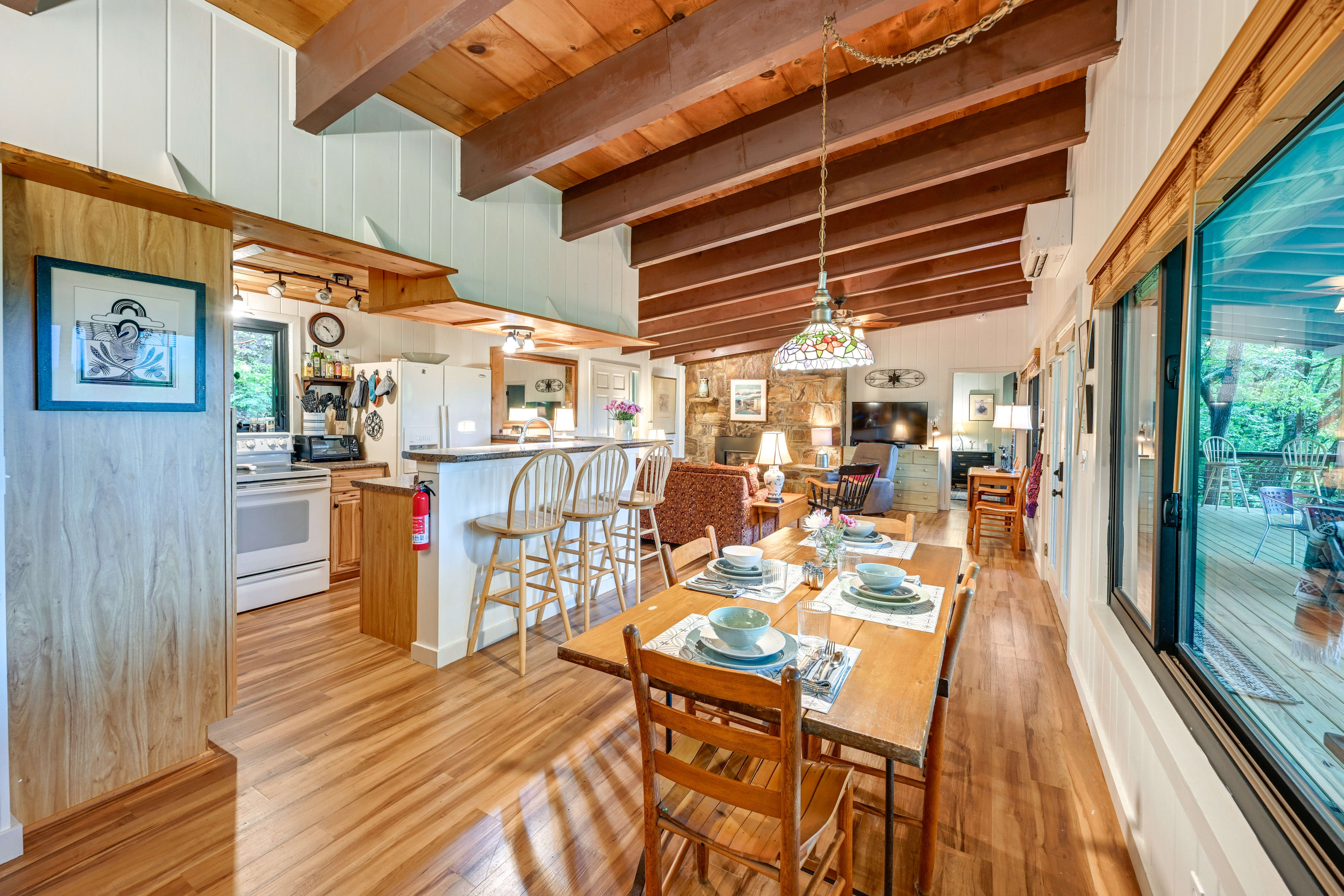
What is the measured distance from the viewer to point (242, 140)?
2.04m

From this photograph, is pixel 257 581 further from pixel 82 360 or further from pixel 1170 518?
pixel 1170 518

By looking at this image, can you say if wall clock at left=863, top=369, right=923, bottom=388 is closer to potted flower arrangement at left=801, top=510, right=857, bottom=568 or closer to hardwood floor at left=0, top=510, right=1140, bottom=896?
hardwood floor at left=0, top=510, right=1140, bottom=896

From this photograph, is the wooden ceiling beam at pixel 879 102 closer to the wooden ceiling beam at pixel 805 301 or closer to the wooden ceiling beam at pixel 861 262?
the wooden ceiling beam at pixel 861 262

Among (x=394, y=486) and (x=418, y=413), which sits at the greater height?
(x=418, y=413)

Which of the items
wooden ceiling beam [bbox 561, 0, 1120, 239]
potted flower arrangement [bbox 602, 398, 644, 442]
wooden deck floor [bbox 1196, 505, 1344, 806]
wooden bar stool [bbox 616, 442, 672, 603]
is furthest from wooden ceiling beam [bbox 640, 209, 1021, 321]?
wooden deck floor [bbox 1196, 505, 1344, 806]

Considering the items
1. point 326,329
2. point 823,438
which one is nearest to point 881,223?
point 326,329

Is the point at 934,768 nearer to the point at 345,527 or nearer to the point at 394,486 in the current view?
the point at 394,486

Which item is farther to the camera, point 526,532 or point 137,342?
point 526,532

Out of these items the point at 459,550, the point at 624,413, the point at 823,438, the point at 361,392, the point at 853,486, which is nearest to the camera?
the point at 459,550

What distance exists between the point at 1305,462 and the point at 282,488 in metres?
4.50

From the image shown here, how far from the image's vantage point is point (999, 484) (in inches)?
239

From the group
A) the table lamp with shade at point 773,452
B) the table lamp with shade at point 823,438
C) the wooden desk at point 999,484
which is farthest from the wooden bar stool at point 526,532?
the table lamp with shade at point 823,438

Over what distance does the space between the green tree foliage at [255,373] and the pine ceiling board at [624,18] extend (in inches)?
161

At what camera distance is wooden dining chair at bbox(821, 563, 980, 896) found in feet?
4.80
